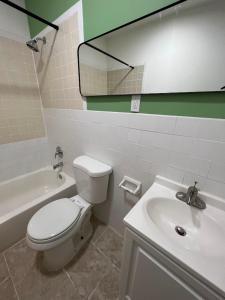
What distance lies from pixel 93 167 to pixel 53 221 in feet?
1.77

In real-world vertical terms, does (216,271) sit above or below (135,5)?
below

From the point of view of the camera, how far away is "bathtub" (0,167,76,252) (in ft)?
4.22

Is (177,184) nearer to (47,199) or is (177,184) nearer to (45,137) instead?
(47,199)

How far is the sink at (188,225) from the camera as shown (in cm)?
69

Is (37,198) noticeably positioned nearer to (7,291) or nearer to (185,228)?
(7,291)

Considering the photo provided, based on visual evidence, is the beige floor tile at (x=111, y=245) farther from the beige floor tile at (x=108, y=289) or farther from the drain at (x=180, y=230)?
the drain at (x=180, y=230)

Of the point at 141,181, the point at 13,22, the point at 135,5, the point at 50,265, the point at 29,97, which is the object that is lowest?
the point at 50,265

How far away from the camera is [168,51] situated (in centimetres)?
81

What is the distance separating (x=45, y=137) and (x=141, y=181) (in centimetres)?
164

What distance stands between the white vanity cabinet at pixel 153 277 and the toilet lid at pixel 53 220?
544 mm

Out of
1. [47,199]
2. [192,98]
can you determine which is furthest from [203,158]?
[47,199]

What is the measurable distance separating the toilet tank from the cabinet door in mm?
621

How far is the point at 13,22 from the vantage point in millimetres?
1537

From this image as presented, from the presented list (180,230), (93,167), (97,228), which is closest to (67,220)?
(93,167)
